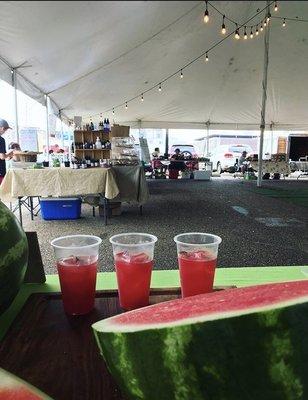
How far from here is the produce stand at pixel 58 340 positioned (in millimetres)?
437

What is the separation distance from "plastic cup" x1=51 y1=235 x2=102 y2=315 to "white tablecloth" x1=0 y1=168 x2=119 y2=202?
3.66 meters

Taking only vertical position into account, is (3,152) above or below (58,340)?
above

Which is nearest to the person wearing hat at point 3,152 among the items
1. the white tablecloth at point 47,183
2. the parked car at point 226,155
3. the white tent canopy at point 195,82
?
Answer: the white tablecloth at point 47,183

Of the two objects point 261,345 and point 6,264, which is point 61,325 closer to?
point 6,264

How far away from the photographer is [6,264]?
0.50 meters

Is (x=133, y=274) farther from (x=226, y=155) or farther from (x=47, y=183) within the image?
(x=226, y=155)

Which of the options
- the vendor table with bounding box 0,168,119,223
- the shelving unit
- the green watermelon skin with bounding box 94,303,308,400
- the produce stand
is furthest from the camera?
the shelving unit

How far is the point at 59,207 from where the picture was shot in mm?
4766

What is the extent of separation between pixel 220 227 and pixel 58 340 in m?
3.91

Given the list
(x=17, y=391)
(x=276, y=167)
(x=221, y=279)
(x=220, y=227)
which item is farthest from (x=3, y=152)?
(x=276, y=167)

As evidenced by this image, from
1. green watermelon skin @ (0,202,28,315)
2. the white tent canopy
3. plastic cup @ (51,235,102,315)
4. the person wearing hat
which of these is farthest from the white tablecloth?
green watermelon skin @ (0,202,28,315)

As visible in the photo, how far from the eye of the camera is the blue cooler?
186 inches

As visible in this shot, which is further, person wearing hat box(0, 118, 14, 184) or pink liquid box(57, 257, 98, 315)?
person wearing hat box(0, 118, 14, 184)

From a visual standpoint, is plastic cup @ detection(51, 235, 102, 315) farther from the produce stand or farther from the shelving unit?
the shelving unit
